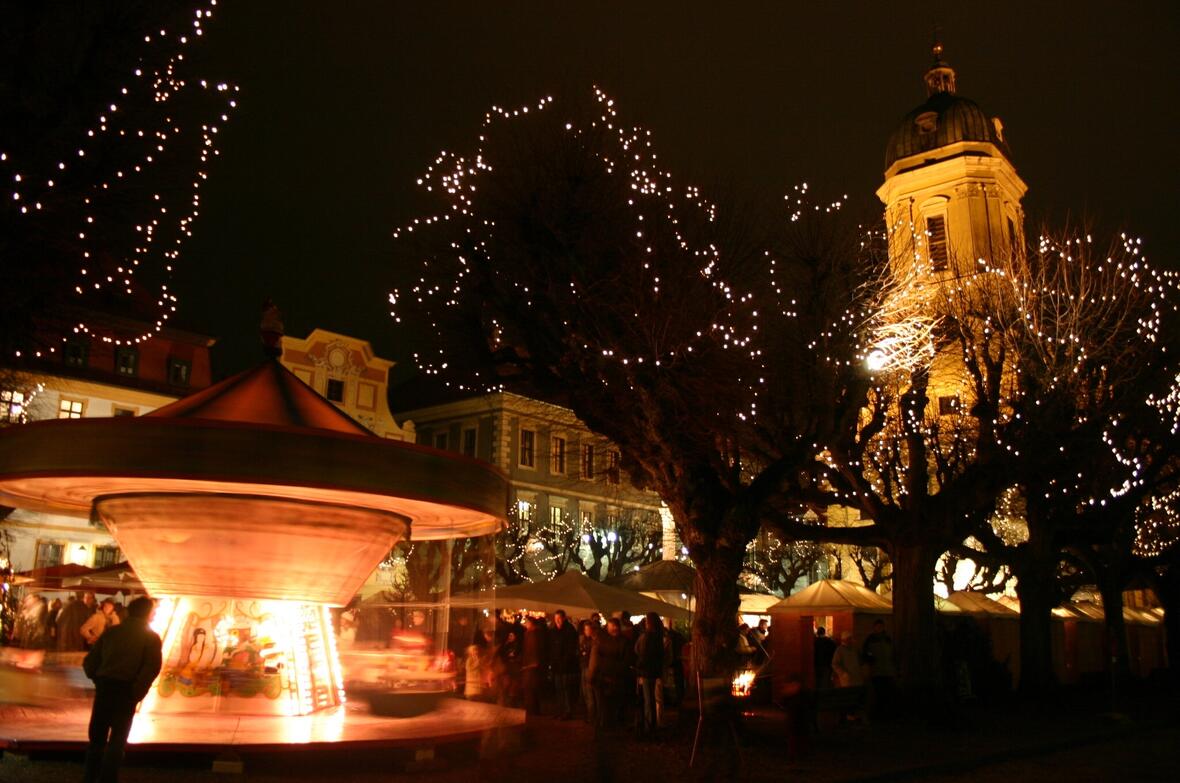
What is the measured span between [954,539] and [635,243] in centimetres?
1036

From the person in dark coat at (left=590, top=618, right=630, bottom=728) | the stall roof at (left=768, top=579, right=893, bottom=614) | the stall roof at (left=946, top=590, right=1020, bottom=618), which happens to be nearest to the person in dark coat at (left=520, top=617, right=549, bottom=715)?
the person in dark coat at (left=590, top=618, right=630, bottom=728)

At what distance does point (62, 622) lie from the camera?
12711 millimetres

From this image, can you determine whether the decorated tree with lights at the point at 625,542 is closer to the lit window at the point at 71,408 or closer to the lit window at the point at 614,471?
the lit window at the point at 71,408

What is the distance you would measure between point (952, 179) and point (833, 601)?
27024 mm

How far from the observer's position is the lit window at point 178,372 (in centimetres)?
4272

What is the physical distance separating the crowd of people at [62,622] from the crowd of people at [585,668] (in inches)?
242

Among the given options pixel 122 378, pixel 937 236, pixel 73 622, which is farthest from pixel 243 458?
pixel 937 236

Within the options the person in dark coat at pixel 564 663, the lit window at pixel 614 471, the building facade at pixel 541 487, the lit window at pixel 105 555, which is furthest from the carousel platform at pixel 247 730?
the building facade at pixel 541 487

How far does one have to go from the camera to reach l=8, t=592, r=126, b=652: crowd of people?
498 inches

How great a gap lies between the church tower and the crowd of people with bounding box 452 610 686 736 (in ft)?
93.7

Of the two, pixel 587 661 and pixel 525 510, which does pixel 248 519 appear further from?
pixel 525 510

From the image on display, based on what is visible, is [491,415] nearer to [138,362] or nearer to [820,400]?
[138,362]

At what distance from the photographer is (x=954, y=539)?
21.4 metres

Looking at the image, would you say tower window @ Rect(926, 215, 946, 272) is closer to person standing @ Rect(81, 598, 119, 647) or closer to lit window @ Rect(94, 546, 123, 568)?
lit window @ Rect(94, 546, 123, 568)
